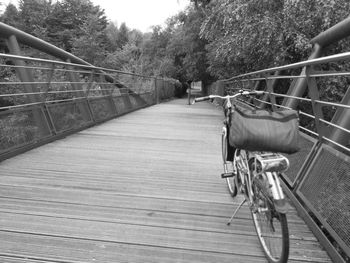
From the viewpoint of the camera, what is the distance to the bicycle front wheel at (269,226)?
6.90 feet

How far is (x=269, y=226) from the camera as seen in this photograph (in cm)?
236

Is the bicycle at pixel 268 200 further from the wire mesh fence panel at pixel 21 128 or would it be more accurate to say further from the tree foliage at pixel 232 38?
the tree foliage at pixel 232 38

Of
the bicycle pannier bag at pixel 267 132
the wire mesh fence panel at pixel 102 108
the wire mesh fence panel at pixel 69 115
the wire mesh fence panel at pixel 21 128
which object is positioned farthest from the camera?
the wire mesh fence panel at pixel 102 108

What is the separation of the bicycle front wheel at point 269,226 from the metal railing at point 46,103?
130 inches

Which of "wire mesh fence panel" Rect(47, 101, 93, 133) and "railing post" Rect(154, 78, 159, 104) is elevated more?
"wire mesh fence panel" Rect(47, 101, 93, 133)

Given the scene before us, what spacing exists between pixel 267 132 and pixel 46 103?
472cm

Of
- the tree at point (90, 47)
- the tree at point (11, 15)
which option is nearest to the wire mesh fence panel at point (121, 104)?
the tree at point (90, 47)

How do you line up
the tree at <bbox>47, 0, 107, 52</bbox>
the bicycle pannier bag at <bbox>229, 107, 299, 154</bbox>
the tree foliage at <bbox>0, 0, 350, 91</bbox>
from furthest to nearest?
the tree at <bbox>47, 0, 107, 52</bbox>, the tree foliage at <bbox>0, 0, 350, 91</bbox>, the bicycle pannier bag at <bbox>229, 107, 299, 154</bbox>

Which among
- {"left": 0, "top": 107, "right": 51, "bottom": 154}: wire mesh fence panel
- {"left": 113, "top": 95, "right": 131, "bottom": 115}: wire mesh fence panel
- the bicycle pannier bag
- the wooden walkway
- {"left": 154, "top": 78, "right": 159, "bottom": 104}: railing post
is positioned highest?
the bicycle pannier bag

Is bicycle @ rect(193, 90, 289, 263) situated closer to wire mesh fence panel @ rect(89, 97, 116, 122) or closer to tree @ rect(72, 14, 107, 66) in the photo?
wire mesh fence panel @ rect(89, 97, 116, 122)

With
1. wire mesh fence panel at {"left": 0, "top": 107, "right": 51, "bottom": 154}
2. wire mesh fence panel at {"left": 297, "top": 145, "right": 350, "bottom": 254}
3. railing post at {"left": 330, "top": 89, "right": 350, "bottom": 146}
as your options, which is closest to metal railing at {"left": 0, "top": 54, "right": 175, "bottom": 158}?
wire mesh fence panel at {"left": 0, "top": 107, "right": 51, "bottom": 154}

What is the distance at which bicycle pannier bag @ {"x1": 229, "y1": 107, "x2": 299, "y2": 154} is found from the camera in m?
2.28

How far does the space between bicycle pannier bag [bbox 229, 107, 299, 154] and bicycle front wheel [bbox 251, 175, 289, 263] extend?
273mm

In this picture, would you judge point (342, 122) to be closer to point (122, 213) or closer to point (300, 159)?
point (300, 159)
